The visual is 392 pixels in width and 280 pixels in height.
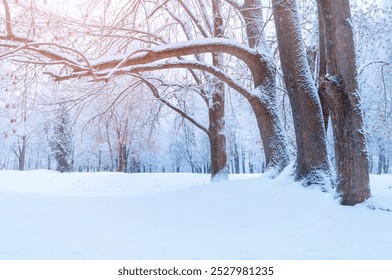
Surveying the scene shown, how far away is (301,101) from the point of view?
6.32 metres

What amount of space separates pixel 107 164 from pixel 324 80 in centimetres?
5142

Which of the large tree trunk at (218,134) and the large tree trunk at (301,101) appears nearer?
the large tree trunk at (301,101)

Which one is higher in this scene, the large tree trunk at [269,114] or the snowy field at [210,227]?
the large tree trunk at [269,114]

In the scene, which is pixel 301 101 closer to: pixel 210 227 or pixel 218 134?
pixel 210 227

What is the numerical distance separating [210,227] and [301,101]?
3132mm

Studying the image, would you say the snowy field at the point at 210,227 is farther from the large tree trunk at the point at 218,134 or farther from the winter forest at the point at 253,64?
the large tree trunk at the point at 218,134

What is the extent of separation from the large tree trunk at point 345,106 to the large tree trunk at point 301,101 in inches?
36.7

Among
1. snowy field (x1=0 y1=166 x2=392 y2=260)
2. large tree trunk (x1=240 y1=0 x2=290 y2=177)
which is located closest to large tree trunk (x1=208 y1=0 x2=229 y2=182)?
large tree trunk (x1=240 y1=0 x2=290 y2=177)

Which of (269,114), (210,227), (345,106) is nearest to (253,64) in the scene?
(269,114)

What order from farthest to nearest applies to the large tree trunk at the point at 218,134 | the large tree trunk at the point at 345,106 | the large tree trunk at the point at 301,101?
the large tree trunk at the point at 218,134 → the large tree trunk at the point at 301,101 → the large tree trunk at the point at 345,106

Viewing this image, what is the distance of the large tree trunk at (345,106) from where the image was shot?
192 inches

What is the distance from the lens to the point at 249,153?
139 ft

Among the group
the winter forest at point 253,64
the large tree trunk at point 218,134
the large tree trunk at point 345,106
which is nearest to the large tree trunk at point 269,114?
the winter forest at point 253,64
